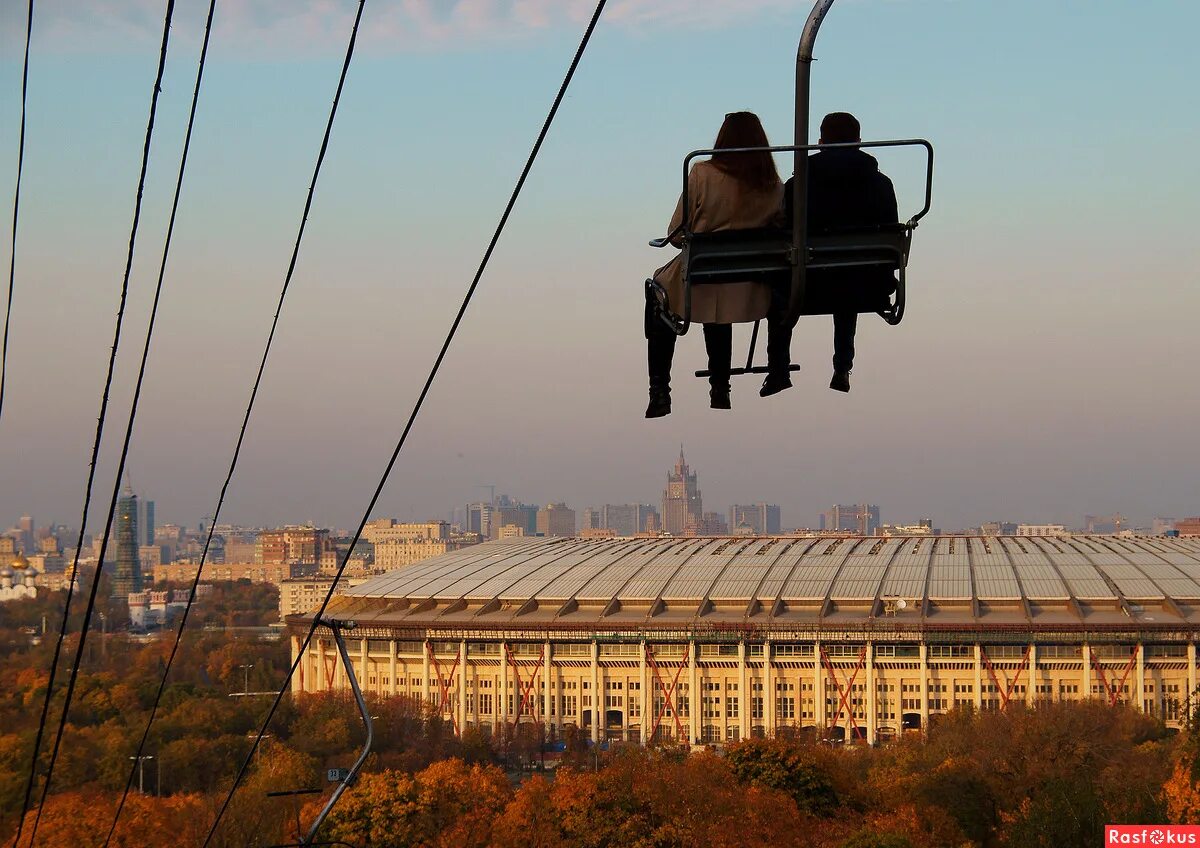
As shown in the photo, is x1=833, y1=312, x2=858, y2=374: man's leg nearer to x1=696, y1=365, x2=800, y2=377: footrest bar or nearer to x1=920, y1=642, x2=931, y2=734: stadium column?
x1=696, y1=365, x2=800, y2=377: footrest bar

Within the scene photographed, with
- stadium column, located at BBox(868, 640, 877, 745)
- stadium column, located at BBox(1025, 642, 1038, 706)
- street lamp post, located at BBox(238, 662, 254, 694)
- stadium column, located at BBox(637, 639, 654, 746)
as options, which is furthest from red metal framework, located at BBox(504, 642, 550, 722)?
stadium column, located at BBox(1025, 642, 1038, 706)

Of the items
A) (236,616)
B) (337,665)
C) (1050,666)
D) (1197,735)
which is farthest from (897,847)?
(236,616)

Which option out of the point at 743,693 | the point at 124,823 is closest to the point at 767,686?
the point at 743,693

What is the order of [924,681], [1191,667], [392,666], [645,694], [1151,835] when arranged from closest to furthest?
[1151,835] < [1191,667] < [924,681] < [645,694] < [392,666]

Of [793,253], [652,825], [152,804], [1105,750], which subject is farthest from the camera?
[1105,750]

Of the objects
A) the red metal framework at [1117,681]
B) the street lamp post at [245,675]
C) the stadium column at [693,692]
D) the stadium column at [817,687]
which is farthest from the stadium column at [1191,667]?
the street lamp post at [245,675]

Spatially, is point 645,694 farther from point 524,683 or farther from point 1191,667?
point 1191,667

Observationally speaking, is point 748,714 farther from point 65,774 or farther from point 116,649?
point 116,649
